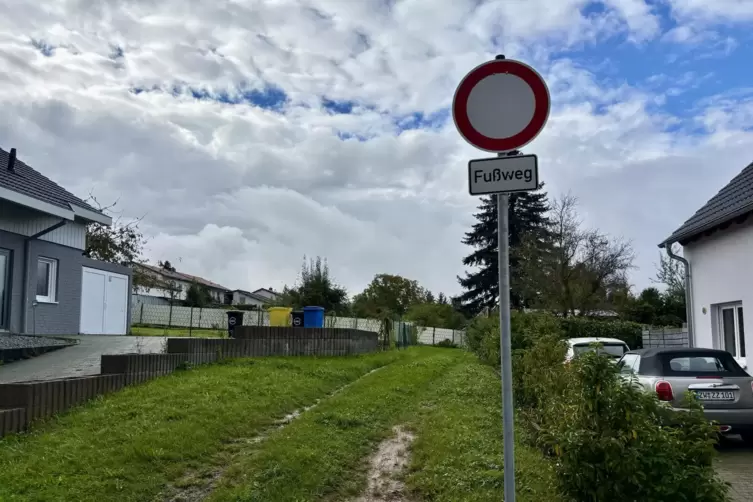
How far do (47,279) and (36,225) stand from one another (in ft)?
6.53

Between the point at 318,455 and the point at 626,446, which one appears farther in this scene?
the point at 318,455

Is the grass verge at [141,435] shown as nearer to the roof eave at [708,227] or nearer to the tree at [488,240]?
the roof eave at [708,227]

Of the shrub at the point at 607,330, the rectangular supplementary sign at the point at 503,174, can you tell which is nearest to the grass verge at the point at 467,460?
the rectangular supplementary sign at the point at 503,174

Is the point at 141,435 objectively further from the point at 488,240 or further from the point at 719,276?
the point at 488,240

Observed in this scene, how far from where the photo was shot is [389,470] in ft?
20.8

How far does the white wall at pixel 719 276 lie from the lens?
1298 centimetres

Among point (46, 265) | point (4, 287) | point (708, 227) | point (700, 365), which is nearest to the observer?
point (700, 365)

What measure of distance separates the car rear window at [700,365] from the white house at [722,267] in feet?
12.7

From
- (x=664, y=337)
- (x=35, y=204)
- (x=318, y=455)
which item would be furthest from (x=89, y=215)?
(x=664, y=337)

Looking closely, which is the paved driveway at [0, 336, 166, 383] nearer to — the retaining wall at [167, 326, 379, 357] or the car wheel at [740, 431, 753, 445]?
the retaining wall at [167, 326, 379, 357]

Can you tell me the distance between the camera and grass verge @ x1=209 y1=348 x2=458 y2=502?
5371 millimetres

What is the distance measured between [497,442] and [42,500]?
15.0 ft

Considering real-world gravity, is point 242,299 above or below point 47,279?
above

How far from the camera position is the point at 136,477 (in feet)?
17.9
